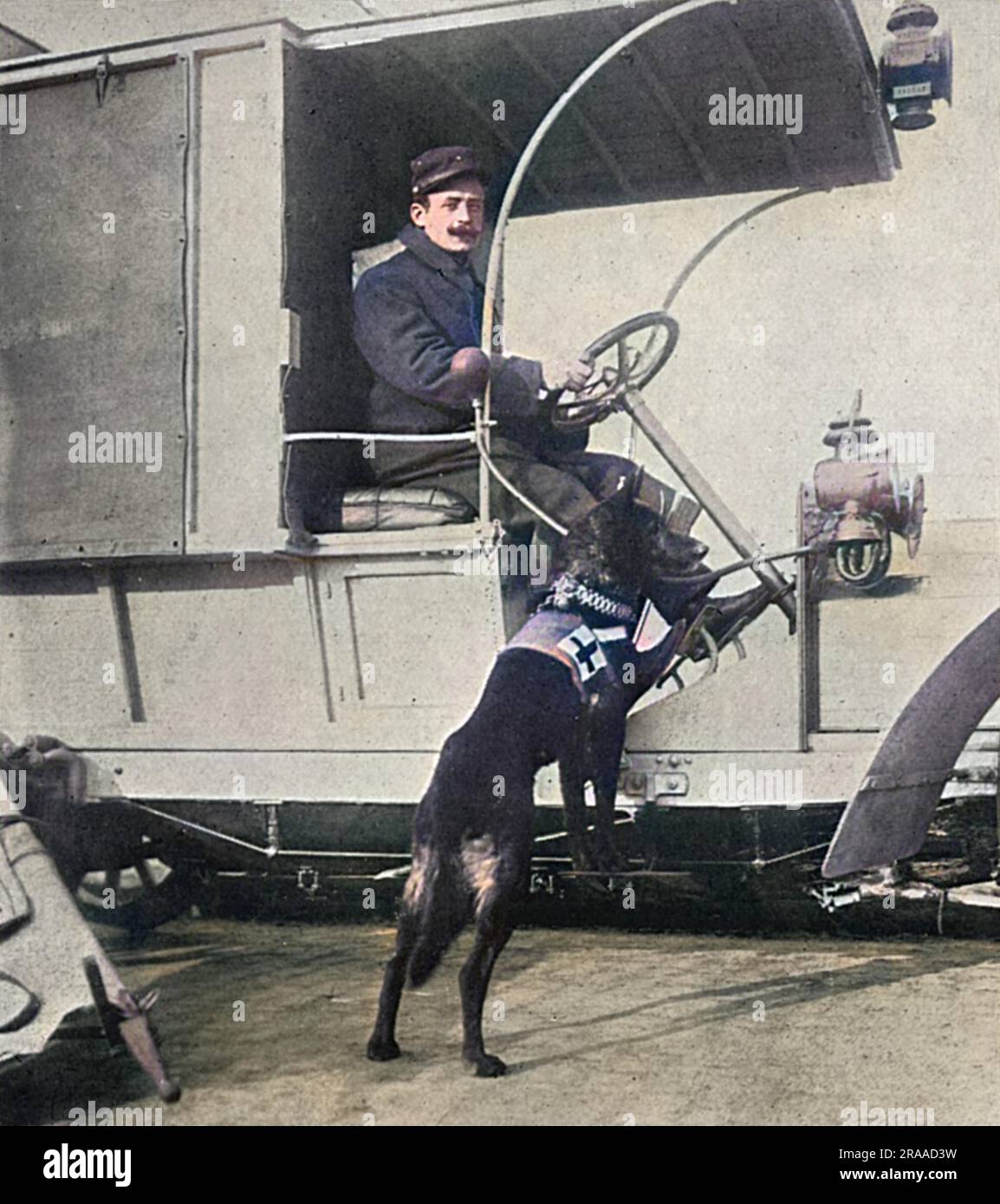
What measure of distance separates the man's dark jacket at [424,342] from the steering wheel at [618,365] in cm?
11

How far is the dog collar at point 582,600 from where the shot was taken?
14.0 feet

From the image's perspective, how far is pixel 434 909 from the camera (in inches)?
167

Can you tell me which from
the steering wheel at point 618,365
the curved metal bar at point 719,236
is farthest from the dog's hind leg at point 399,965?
the curved metal bar at point 719,236

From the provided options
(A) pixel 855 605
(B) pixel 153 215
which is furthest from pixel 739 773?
(B) pixel 153 215

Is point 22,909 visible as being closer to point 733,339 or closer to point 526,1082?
point 526,1082

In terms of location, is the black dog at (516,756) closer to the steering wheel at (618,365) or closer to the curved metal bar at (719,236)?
the steering wheel at (618,365)

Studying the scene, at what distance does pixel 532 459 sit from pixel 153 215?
1.33 metres

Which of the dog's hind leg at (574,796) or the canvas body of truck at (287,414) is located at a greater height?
the canvas body of truck at (287,414)

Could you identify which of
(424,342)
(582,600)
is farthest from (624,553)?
(424,342)

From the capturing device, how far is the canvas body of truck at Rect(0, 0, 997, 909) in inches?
165

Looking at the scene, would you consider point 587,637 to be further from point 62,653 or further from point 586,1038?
point 62,653

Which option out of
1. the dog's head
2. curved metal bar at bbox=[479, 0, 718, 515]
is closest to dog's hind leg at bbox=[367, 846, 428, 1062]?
the dog's head

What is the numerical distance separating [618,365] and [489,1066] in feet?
6.57

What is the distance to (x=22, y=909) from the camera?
4.38 m
